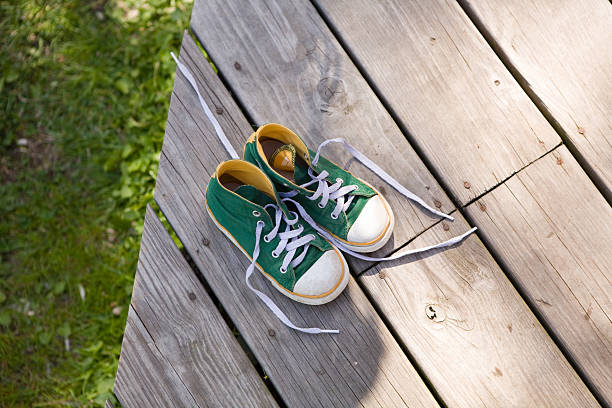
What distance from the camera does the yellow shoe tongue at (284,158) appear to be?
160 cm

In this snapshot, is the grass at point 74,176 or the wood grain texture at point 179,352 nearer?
the wood grain texture at point 179,352

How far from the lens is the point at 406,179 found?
177 cm

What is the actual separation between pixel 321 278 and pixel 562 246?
850mm

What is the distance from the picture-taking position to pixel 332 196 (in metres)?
1.65

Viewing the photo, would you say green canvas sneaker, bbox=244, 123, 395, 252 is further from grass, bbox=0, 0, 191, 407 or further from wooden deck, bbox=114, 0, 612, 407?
grass, bbox=0, 0, 191, 407

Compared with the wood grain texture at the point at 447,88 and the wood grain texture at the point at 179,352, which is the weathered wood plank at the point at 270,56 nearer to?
the wood grain texture at the point at 447,88

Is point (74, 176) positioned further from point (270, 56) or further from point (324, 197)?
point (324, 197)

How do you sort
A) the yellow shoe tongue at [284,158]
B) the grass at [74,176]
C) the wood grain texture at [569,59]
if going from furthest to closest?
the grass at [74,176]
the wood grain texture at [569,59]
the yellow shoe tongue at [284,158]

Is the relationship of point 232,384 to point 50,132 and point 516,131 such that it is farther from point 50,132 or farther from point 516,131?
point 50,132

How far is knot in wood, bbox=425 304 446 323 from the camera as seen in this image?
1672 millimetres

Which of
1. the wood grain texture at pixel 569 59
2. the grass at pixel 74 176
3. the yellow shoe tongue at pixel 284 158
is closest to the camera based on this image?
the yellow shoe tongue at pixel 284 158

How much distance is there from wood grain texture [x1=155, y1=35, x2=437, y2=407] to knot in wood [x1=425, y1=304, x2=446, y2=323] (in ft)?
0.50

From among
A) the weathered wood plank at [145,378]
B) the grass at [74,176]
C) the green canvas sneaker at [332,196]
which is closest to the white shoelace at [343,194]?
the green canvas sneaker at [332,196]

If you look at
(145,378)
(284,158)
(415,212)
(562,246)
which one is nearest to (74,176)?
(145,378)
